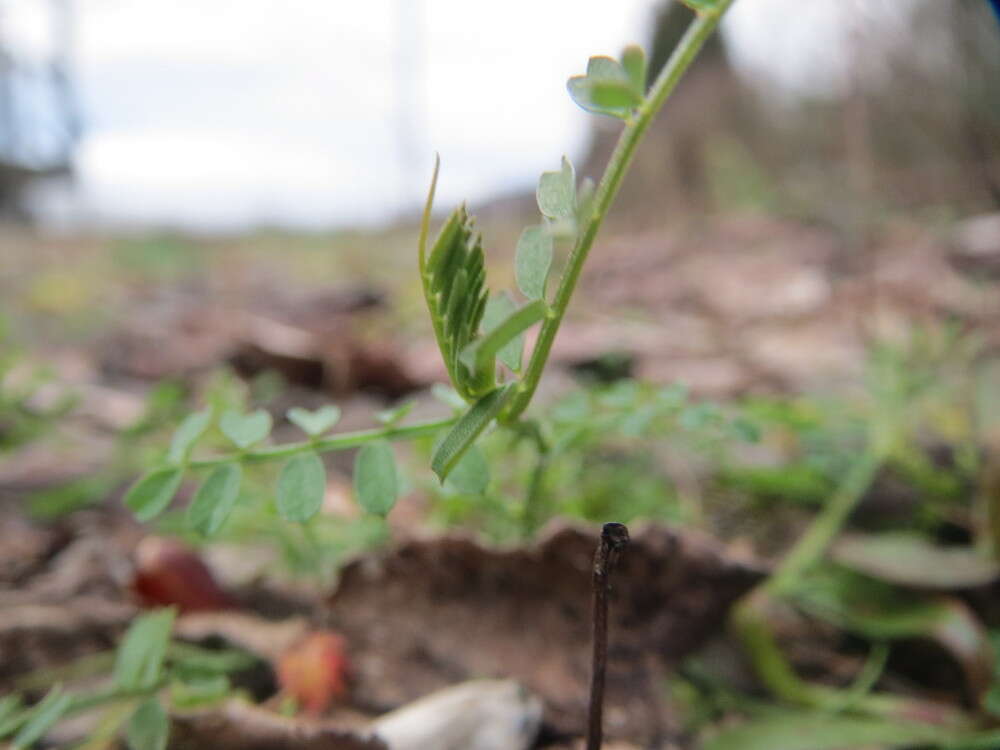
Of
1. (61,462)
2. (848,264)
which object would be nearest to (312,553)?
(61,462)

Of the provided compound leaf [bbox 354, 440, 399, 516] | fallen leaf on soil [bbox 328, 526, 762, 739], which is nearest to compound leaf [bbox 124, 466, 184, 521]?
compound leaf [bbox 354, 440, 399, 516]

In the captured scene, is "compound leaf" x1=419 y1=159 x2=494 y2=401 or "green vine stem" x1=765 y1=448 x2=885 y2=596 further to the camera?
"green vine stem" x1=765 y1=448 x2=885 y2=596

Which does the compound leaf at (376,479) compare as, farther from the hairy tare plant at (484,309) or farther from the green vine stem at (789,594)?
the green vine stem at (789,594)

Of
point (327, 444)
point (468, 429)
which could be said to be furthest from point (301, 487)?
point (468, 429)

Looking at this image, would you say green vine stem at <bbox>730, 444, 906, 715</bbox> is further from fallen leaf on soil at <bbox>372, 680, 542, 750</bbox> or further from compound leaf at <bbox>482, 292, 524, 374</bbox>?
compound leaf at <bbox>482, 292, 524, 374</bbox>

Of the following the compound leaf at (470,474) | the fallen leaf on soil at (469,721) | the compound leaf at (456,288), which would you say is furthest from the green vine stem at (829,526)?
the compound leaf at (456,288)

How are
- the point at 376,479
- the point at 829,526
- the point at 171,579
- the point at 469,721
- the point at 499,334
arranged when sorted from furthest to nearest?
1. the point at 829,526
2. the point at 171,579
3. the point at 469,721
4. the point at 376,479
5. the point at 499,334

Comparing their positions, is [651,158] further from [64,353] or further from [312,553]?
[312,553]

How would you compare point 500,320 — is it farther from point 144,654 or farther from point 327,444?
point 144,654
